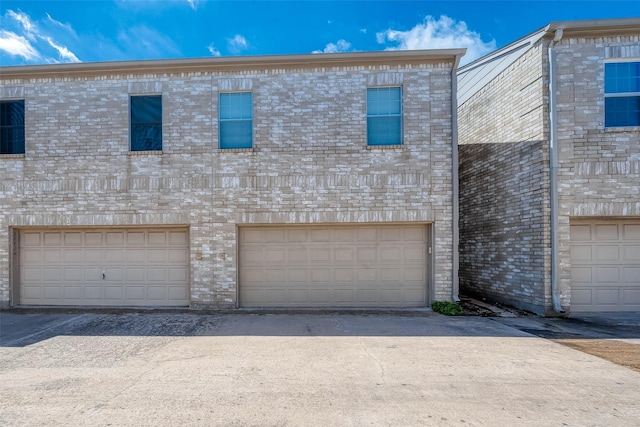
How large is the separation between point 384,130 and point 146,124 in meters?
6.18

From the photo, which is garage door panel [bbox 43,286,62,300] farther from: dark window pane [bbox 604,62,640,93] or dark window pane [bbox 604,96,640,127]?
dark window pane [bbox 604,62,640,93]

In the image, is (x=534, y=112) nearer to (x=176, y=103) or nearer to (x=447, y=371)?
(x=447, y=371)

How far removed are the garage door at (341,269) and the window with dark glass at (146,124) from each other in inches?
145

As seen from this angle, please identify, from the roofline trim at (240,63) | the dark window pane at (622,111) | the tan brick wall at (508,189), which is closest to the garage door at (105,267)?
the roofline trim at (240,63)

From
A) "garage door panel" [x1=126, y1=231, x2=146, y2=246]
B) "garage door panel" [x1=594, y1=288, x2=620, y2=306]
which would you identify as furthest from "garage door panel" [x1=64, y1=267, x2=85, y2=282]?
"garage door panel" [x1=594, y1=288, x2=620, y2=306]

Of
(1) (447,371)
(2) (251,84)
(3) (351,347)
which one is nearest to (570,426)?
(1) (447,371)

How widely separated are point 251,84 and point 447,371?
24.8ft

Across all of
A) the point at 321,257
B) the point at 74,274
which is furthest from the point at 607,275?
the point at 74,274

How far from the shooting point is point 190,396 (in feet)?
12.4

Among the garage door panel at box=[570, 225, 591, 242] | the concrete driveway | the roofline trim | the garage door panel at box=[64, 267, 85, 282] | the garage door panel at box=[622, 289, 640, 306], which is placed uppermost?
the roofline trim

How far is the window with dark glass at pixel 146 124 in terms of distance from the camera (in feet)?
27.7

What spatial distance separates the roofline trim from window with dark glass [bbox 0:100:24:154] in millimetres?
823

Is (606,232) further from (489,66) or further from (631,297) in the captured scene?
(489,66)

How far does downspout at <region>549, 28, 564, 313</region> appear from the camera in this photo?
24.4 ft
